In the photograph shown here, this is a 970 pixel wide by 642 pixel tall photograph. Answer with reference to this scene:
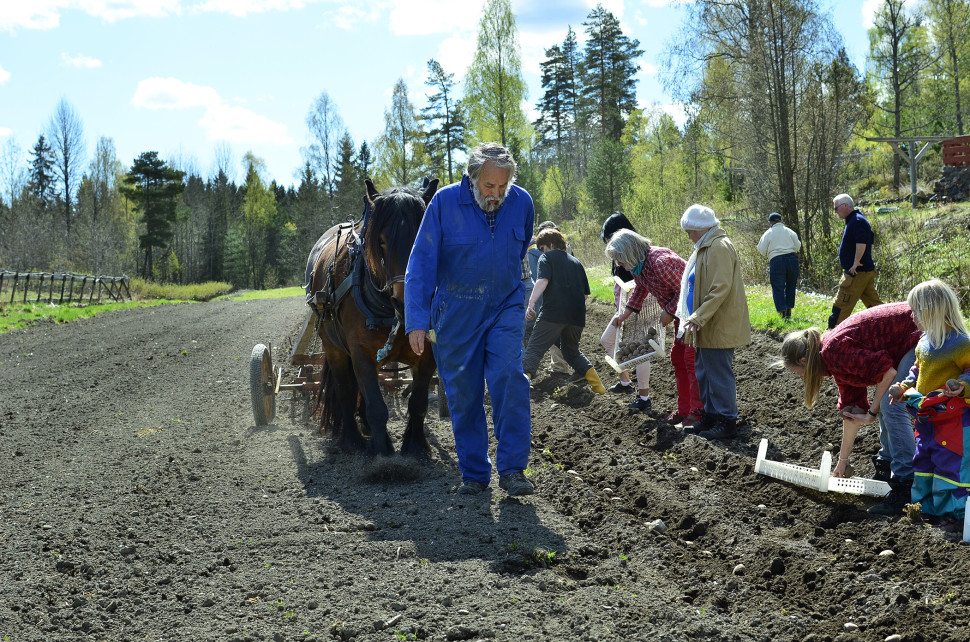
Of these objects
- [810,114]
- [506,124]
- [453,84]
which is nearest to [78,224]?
[453,84]

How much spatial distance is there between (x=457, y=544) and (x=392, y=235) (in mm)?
2348

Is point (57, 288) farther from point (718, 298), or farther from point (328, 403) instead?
point (718, 298)

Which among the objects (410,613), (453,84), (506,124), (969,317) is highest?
(453,84)

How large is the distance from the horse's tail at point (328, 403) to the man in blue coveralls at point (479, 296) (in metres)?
2.42

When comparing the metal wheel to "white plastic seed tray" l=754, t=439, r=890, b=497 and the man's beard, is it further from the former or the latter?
"white plastic seed tray" l=754, t=439, r=890, b=497

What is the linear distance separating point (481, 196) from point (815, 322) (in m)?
8.09

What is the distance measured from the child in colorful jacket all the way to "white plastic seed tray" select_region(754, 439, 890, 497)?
1.04 ft

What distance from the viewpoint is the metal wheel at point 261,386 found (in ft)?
27.7

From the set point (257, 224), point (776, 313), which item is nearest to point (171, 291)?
point (257, 224)

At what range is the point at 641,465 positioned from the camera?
627cm

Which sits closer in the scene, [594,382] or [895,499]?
[895,499]

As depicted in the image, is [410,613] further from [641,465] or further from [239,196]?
[239,196]

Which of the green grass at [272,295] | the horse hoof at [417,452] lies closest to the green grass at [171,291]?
the green grass at [272,295]

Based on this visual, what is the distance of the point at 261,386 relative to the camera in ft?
27.8
